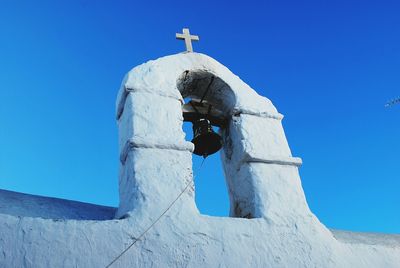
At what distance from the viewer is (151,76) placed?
139 inches

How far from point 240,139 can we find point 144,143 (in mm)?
853

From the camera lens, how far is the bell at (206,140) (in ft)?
12.0

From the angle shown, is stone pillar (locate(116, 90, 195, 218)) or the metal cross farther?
the metal cross

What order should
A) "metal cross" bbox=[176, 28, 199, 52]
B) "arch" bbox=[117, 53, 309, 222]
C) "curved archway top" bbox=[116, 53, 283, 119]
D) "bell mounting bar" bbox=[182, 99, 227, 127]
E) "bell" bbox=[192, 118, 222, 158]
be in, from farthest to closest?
"metal cross" bbox=[176, 28, 199, 52], "bell mounting bar" bbox=[182, 99, 227, 127], "bell" bbox=[192, 118, 222, 158], "curved archway top" bbox=[116, 53, 283, 119], "arch" bbox=[117, 53, 309, 222]

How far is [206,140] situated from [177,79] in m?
0.55

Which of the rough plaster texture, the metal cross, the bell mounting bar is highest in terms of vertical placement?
the metal cross

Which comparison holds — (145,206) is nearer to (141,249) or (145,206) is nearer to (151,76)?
(141,249)

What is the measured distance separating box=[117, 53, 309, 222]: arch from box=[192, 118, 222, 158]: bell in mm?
93

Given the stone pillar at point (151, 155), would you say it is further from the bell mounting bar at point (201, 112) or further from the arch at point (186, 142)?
the bell mounting bar at point (201, 112)

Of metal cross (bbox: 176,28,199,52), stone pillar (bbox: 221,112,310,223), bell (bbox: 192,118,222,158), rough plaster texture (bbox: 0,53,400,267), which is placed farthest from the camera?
metal cross (bbox: 176,28,199,52)

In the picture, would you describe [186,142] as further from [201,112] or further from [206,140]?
[201,112]

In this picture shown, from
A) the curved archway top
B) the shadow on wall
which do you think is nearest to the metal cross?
the curved archway top

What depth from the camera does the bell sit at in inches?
145

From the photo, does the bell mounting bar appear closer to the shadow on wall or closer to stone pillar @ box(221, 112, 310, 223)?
stone pillar @ box(221, 112, 310, 223)
